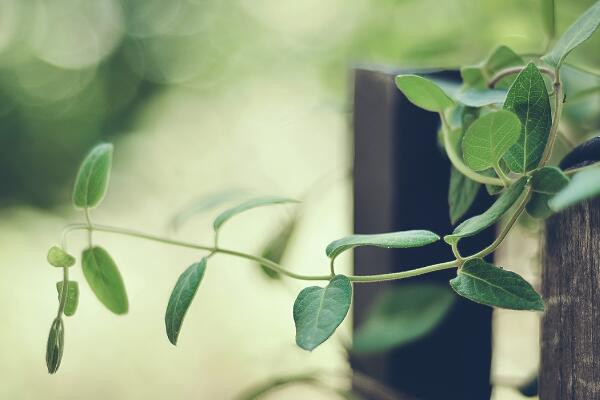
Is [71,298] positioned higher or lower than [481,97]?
lower

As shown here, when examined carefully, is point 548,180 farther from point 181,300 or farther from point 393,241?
point 181,300

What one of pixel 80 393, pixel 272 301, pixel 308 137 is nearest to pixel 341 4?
pixel 308 137

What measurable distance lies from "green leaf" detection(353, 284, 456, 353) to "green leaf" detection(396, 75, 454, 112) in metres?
0.17

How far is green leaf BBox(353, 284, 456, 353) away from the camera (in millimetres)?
452

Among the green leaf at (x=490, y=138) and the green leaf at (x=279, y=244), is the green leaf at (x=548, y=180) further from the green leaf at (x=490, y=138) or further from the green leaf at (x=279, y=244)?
the green leaf at (x=279, y=244)

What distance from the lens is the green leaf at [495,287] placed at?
0.28 m

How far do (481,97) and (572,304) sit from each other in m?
0.13

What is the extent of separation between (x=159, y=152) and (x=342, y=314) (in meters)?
2.35

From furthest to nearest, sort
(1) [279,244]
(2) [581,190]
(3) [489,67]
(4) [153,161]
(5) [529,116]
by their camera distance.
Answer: (4) [153,161] → (1) [279,244] → (3) [489,67] → (5) [529,116] → (2) [581,190]

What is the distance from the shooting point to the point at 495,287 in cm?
29

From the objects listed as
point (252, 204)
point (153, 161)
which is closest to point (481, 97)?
point (252, 204)

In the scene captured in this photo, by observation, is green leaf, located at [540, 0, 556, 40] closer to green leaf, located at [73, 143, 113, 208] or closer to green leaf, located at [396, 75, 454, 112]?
green leaf, located at [396, 75, 454, 112]

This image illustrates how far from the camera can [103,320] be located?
7.90 feet

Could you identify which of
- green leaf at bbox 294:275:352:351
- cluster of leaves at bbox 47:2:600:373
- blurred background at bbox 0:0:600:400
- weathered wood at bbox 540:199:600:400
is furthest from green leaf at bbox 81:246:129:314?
blurred background at bbox 0:0:600:400
